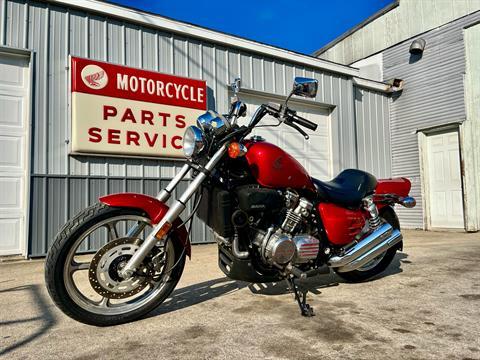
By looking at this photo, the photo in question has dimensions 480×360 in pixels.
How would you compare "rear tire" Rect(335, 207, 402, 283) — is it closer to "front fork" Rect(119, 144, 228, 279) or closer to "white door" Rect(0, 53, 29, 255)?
"front fork" Rect(119, 144, 228, 279)

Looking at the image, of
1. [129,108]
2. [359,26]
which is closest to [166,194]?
[129,108]

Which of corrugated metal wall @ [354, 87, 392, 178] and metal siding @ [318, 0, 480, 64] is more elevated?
metal siding @ [318, 0, 480, 64]

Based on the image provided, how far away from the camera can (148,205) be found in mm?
2506

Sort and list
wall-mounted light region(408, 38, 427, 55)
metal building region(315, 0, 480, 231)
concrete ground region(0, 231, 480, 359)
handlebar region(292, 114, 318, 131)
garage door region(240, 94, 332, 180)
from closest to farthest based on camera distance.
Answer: concrete ground region(0, 231, 480, 359) → handlebar region(292, 114, 318, 131) → garage door region(240, 94, 332, 180) → metal building region(315, 0, 480, 231) → wall-mounted light region(408, 38, 427, 55)

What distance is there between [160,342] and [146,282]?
0.49 meters

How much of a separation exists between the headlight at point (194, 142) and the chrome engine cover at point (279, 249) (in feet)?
2.61

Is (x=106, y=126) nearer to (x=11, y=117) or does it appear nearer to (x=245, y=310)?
(x=11, y=117)

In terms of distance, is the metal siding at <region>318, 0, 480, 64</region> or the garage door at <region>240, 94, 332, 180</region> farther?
the metal siding at <region>318, 0, 480, 64</region>

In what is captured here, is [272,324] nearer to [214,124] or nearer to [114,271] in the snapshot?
[114,271]

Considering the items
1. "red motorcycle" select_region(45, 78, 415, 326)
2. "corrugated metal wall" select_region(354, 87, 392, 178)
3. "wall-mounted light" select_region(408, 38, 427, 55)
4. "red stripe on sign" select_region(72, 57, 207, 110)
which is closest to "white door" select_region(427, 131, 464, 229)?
"corrugated metal wall" select_region(354, 87, 392, 178)

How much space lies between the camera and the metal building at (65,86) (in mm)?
5254

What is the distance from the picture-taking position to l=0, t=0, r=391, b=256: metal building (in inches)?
207

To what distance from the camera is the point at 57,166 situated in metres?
5.42

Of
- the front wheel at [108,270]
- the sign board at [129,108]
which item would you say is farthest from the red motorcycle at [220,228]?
the sign board at [129,108]
